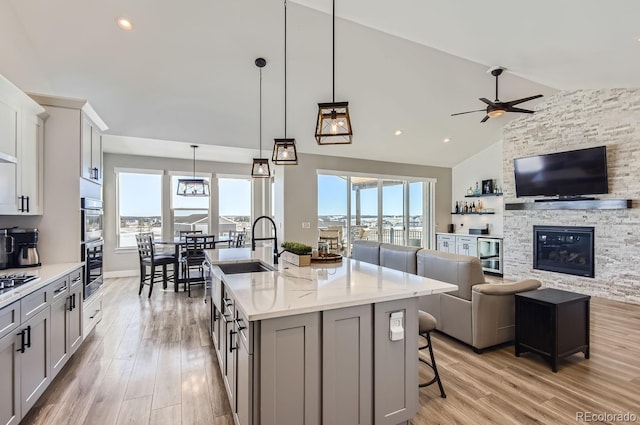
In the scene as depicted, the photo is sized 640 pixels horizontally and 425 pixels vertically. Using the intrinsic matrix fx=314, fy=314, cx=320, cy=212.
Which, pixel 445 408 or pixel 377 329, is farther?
pixel 445 408

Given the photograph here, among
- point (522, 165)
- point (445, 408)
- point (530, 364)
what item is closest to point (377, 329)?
point (445, 408)

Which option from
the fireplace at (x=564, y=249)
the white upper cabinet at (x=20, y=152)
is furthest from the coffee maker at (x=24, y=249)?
the fireplace at (x=564, y=249)

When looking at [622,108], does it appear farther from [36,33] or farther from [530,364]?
[36,33]

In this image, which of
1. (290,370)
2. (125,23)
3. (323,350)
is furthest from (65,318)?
(125,23)

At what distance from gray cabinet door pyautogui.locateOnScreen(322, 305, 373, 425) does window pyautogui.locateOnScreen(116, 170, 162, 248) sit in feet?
21.6

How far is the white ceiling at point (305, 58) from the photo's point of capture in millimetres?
3111

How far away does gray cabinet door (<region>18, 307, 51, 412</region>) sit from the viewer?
2.03 metres

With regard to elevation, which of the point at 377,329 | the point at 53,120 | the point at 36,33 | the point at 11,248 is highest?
the point at 36,33

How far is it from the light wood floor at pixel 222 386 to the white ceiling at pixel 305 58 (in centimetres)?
309

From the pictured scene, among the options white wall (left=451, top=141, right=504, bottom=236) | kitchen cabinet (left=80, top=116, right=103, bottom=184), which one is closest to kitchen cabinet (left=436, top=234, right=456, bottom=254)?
white wall (left=451, top=141, right=504, bottom=236)

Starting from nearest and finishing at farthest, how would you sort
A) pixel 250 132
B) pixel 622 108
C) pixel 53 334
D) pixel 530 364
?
1. pixel 53 334
2. pixel 530 364
3. pixel 622 108
4. pixel 250 132

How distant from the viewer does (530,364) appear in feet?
9.50

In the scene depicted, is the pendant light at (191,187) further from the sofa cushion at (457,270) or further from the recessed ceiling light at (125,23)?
the sofa cushion at (457,270)

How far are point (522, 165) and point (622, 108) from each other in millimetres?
1612
